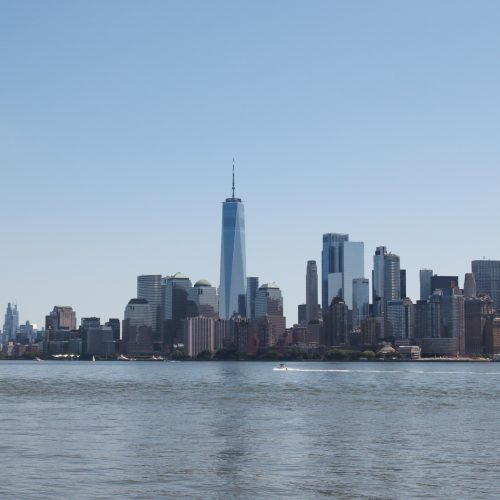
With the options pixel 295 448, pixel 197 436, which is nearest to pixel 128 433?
pixel 197 436

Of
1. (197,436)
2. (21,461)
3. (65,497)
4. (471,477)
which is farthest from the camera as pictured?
(197,436)

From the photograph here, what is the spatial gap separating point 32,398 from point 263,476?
82.4 meters

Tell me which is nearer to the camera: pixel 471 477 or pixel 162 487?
pixel 162 487

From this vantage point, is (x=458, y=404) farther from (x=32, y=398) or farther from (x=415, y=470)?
(x=415, y=470)

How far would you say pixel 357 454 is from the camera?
67.8 metres

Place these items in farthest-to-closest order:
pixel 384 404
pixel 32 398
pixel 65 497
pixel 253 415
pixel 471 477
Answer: pixel 32 398, pixel 384 404, pixel 253 415, pixel 471 477, pixel 65 497

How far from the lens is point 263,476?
5747 centimetres

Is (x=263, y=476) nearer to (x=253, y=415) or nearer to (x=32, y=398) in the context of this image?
(x=253, y=415)

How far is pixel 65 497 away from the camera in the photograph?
50344 millimetres

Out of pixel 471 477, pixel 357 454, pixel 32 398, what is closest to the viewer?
pixel 471 477

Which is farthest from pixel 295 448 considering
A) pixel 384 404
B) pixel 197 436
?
pixel 384 404

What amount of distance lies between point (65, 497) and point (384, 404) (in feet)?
251

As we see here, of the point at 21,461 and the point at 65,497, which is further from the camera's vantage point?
the point at 21,461

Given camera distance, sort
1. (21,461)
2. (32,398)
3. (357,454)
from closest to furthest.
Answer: (21,461) < (357,454) < (32,398)
